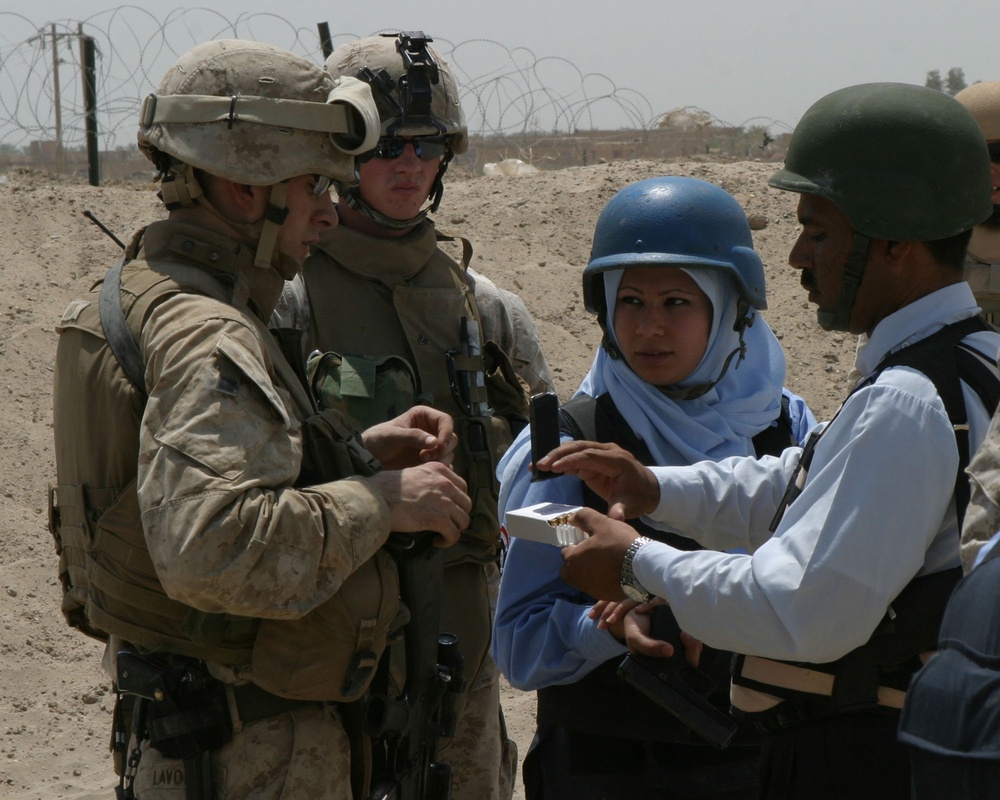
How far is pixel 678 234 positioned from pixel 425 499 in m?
0.92

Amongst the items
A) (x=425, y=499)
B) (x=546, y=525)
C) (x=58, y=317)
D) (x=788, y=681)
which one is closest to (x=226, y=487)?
(x=425, y=499)

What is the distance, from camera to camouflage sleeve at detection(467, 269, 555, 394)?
3930mm

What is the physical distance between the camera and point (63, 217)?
10.2 m

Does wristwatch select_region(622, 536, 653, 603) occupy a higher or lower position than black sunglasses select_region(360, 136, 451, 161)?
lower

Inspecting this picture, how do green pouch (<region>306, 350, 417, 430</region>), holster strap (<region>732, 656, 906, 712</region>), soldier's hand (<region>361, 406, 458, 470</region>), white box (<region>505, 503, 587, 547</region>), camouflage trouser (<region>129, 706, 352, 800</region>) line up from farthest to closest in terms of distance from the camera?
green pouch (<region>306, 350, 417, 430</region>)
soldier's hand (<region>361, 406, 458, 470</region>)
camouflage trouser (<region>129, 706, 352, 800</region>)
white box (<region>505, 503, 587, 547</region>)
holster strap (<region>732, 656, 906, 712</region>)

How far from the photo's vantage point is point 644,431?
2.86 meters

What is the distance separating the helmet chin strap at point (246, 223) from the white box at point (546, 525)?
785 mm

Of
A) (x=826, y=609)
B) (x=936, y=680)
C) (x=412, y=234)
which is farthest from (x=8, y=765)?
(x=936, y=680)

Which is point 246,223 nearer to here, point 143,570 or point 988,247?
point 143,570

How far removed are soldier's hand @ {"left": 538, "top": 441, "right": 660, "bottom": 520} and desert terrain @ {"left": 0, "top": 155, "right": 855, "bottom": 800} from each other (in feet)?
11.3

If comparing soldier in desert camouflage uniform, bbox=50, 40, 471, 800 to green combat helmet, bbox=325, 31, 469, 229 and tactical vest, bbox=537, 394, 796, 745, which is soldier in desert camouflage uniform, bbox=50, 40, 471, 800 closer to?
tactical vest, bbox=537, 394, 796, 745

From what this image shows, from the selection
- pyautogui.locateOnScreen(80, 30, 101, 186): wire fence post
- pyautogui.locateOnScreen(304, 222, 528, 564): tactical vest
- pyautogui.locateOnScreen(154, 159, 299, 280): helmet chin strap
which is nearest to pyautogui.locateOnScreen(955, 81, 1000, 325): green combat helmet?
pyautogui.locateOnScreen(304, 222, 528, 564): tactical vest

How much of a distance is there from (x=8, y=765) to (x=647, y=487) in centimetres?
400

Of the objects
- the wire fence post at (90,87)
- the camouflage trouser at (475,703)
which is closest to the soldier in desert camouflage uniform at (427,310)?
the camouflage trouser at (475,703)
